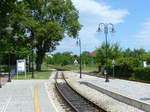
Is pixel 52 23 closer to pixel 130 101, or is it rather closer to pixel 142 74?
pixel 142 74

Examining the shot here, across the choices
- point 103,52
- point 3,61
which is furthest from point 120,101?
point 3,61

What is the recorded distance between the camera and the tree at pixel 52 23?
80.4 m

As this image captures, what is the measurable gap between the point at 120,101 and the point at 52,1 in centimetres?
6686

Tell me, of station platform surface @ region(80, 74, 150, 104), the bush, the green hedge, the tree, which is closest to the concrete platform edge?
station platform surface @ region(80, 74, 150, 104)

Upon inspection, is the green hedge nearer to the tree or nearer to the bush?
the bush

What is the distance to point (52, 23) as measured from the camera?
265 feet

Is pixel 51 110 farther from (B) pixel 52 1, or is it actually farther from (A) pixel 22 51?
(B) pixel 52 1

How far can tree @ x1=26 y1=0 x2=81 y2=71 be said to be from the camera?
80375 millimetres

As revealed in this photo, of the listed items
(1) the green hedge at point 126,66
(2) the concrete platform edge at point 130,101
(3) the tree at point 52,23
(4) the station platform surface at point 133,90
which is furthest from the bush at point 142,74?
(3) the tree at point 52,23

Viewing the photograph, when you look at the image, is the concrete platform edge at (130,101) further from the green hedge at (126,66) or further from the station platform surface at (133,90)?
the green hedge at (126,66)

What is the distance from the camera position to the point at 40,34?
78.9 metres

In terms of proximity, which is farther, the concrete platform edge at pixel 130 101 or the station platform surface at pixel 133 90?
the station platform surface at pixel 133 90

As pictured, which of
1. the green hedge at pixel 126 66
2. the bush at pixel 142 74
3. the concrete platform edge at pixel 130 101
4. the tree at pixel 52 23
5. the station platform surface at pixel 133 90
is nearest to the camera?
the concrete platform edge at pixel 130 101

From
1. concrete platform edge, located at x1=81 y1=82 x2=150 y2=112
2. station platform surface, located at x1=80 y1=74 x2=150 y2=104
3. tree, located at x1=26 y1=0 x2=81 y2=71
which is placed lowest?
concrete platform edge, located at x1=81 y1=82 x2=150 y2=112
